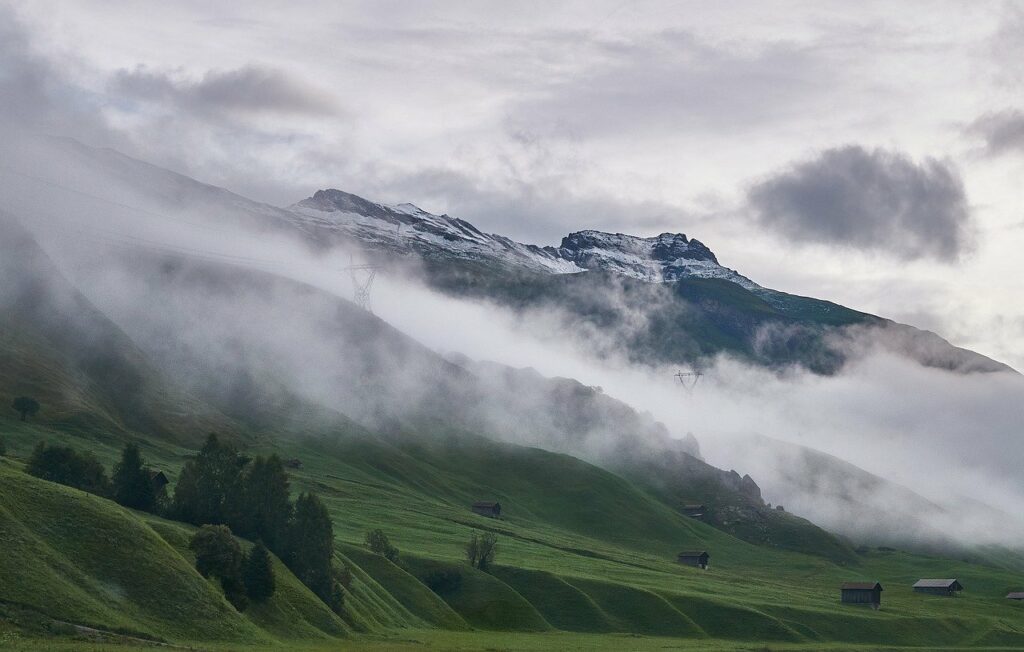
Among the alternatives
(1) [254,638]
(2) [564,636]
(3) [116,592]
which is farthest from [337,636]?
(2) [564,636]

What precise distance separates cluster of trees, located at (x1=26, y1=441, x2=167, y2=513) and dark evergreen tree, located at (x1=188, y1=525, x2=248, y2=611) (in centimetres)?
2037

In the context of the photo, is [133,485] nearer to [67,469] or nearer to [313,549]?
[67,469]

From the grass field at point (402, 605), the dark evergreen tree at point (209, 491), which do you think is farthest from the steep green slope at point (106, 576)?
the dark evergreen tree at point (209, 491)

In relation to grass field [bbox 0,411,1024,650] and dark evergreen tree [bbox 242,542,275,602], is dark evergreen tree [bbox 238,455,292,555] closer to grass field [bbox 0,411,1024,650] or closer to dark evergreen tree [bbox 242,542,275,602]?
grass field [bbox 0,411,1024,650]

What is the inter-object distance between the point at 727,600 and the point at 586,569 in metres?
29.3

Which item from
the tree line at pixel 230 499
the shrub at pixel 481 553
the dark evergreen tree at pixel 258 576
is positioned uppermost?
the tree line at pixel 230 499

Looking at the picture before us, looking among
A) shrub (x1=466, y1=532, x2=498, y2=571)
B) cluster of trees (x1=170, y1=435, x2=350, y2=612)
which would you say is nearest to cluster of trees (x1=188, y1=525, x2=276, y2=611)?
cluster of trees (x1=170, y1=435, x2=350, y2=612)

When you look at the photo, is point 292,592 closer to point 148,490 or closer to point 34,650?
point 148,490

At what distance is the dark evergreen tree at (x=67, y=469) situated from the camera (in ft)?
397

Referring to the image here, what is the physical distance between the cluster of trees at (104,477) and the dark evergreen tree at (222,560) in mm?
20374

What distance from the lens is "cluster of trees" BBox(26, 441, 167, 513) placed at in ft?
392

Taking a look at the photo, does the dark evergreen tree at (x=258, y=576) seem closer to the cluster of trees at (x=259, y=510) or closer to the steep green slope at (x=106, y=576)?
the steep green slope at (x=106, y=576)

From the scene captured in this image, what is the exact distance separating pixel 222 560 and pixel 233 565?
1.15 m

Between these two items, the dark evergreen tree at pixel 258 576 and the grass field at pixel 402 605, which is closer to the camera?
the grass field at pixel 402 605
